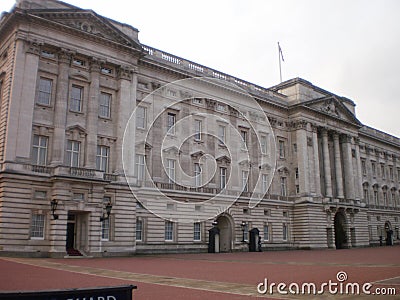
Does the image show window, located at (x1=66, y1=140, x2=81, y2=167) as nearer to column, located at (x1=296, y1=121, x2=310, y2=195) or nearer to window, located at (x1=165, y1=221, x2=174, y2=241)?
window, located at (x1=165, y1=221, x2=174, y2=241)

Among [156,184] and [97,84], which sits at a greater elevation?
[97,84]

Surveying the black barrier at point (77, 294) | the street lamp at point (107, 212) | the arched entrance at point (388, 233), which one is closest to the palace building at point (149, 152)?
the street lamp at point (107, 212)

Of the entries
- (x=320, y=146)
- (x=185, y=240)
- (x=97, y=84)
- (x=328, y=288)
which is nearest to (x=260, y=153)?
(x=320, y=146)

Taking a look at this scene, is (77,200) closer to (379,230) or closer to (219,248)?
(219,248)

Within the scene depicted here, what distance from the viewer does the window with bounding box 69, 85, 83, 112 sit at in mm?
36428

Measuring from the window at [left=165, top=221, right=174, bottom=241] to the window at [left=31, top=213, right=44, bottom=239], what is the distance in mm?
13212

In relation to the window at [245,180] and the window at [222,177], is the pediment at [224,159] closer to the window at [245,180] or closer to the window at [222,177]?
the window at [222,177]

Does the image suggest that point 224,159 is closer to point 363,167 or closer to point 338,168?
point 338,168

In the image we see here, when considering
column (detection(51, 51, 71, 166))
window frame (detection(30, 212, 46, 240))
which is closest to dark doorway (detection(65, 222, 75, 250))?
window frame (detection(30, 212, 46, 240))

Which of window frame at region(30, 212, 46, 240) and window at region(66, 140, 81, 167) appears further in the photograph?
window at region(66, 140, 81, 167)

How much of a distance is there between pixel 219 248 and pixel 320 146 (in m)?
24.1

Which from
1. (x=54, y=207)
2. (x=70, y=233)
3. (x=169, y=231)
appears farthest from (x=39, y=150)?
(x=169, y=231)

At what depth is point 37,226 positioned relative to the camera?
3177cm

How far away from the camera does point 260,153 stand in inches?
2100
